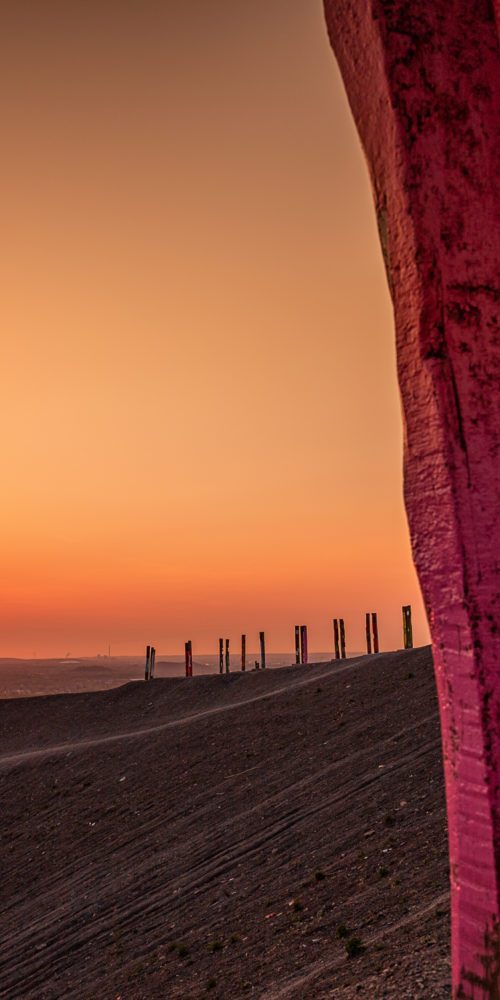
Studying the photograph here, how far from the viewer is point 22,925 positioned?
16.6 metres

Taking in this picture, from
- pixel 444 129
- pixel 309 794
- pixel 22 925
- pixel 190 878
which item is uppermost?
pixel 444 129

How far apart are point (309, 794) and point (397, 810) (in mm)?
3397

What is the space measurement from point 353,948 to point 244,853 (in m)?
6.13

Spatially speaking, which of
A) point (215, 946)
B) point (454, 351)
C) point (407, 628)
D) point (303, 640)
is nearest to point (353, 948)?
point (215, 946)

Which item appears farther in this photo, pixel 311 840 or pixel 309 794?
pixel 309 794

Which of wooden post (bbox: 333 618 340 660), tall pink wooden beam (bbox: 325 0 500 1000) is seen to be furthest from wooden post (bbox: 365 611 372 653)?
tall pink wooden beam (bbox: 325 0 500 1000)

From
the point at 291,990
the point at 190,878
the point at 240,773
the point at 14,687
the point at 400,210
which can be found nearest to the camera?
the point at 400,210

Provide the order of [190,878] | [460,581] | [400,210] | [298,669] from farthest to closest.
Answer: [298,669] → [190,878] → [400,210] → [460,581]

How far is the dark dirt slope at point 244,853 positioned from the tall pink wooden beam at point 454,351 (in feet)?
17.4

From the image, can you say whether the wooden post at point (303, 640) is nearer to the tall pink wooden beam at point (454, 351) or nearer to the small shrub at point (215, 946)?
the small shrub at point (215, 946)

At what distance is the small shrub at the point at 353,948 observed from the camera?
31.5ft

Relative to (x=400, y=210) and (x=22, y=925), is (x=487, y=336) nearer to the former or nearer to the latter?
(x=400, y=210)

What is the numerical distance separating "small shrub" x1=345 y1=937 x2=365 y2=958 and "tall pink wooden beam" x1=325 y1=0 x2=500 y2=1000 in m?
7.09

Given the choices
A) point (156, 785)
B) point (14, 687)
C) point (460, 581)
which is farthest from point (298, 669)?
point (14, 687)
